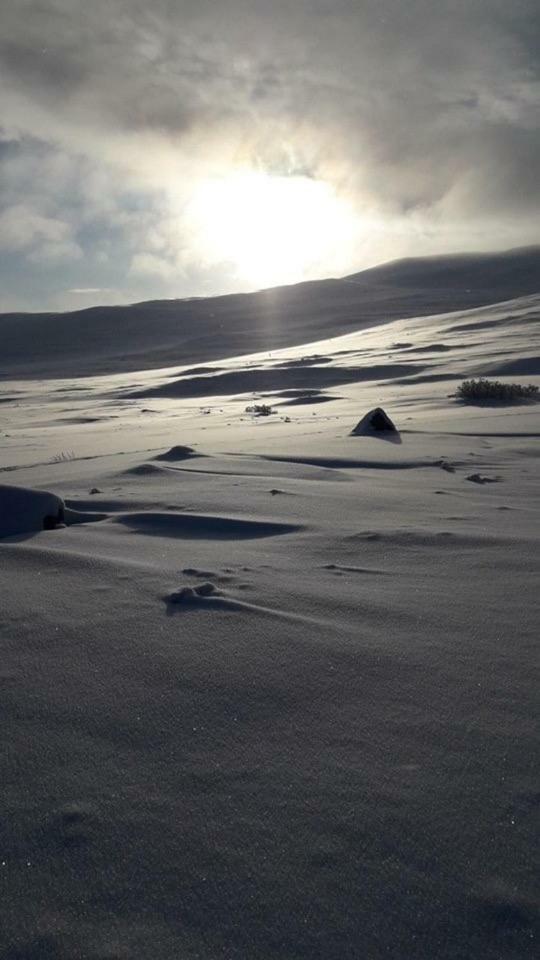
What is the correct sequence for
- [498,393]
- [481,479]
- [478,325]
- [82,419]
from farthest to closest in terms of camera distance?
[478,325] → [82,419] → [498,393] → [481,479]

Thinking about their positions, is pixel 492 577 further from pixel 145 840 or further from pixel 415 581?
pixel 145 840

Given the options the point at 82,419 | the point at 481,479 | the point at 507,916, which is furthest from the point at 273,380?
the point at 507,916

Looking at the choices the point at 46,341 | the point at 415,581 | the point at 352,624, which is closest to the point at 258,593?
the point at 352,624

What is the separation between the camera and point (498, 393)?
24.7ft

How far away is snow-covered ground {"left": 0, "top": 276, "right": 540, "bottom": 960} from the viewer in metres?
0.91

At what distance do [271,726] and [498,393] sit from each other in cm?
673

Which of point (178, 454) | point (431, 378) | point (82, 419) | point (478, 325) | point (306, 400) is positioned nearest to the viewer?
point (178, 454)

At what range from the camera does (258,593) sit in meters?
1.95

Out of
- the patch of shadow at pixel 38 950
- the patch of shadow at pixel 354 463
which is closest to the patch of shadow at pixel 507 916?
the patch of shadow at pixel 38 950

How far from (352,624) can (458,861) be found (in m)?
0.79

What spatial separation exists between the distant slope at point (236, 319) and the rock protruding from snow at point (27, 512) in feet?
71.5

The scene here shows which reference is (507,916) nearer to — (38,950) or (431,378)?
(38,950)

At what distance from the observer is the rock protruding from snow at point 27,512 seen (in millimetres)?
2763

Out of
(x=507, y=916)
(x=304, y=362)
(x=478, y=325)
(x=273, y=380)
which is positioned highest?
(x=478, y=325)
